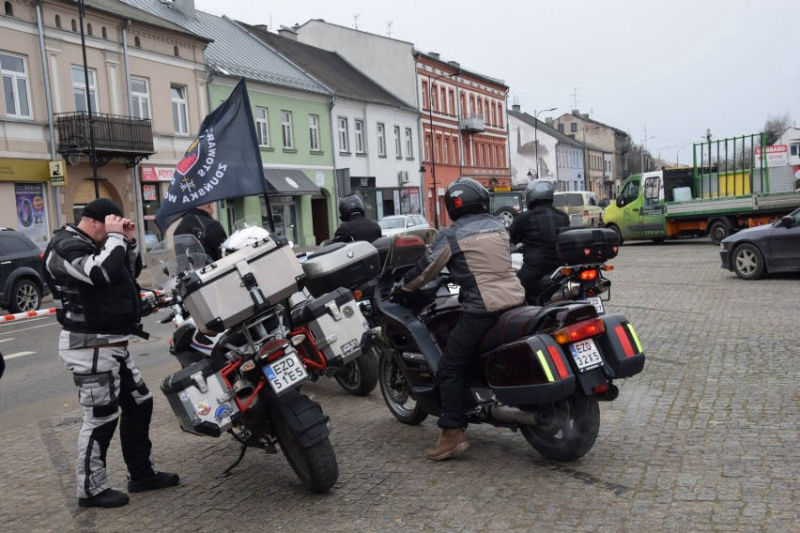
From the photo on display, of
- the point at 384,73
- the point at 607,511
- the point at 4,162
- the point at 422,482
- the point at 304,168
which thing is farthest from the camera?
the point at 384,73

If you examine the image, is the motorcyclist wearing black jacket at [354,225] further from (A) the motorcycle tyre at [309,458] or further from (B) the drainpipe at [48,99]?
(B) the drainpipe at [48,99]

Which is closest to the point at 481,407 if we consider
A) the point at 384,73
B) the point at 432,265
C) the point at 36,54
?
the point at 432,265

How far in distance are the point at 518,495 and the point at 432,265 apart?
1.50 m

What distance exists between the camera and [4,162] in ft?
75.3

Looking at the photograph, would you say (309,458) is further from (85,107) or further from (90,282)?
(85,107)

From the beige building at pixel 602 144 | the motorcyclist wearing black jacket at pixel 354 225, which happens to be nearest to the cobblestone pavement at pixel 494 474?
the motorcyclist wearing black jacket at pixel 354 225

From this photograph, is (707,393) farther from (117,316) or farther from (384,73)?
(384,73)

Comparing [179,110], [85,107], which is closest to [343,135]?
[179,110]

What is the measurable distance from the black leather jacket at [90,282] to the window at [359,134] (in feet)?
129

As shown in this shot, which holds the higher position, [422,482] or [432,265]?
[432,265]

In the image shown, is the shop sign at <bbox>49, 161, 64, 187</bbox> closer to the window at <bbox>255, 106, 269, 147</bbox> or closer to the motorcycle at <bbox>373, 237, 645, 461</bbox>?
the window at <bbox>255, 106, 269, 147</bbox>

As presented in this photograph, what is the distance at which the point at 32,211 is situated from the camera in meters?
24.1

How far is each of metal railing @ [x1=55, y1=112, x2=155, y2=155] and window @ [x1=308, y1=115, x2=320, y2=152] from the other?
1234 centimetres

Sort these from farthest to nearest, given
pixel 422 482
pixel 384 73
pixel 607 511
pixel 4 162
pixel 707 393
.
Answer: pixel 384 73, pixel 4 162, pixel 707 393, pixel 422 482, pixel 607 511
